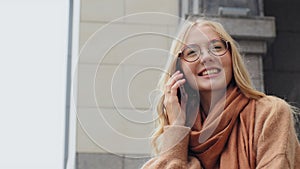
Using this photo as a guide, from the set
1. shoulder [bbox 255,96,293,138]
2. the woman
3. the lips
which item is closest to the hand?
the woman

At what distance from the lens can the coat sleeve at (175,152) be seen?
11.5ft

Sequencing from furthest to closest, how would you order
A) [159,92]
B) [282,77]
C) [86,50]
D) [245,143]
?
[282,77]
[86,50]
[159,92]
[245,143]

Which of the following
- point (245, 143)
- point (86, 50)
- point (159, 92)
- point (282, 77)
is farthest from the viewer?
point (282, 77)

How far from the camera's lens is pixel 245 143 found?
3.46 metres

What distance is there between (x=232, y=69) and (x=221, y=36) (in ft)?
0.54

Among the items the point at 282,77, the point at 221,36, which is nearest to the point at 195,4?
the point at 282,77

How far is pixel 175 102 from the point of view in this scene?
3.63m

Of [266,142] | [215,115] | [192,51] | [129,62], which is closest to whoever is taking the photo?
[266,142]

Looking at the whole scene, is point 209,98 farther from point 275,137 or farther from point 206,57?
point 275,137

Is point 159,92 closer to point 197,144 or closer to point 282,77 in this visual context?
Answer: point 197,144

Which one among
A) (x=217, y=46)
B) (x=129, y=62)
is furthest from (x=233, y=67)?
(x=129, y=62)

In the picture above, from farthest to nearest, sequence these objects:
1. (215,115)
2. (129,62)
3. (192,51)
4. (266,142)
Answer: (129,62) < (192,51) < (215,115) < (266,142)

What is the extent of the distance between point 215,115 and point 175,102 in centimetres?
20

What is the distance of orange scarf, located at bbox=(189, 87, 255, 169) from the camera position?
3447mm
